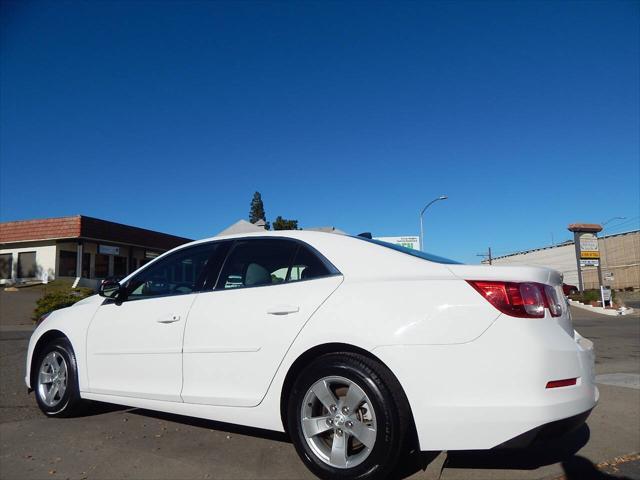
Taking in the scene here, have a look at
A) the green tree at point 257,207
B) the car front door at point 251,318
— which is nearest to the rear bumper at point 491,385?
the car front door at point 251,318

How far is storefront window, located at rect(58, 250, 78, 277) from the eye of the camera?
97.0 feet

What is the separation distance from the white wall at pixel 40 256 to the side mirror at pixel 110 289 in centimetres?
2864

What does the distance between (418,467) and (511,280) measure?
137 cm

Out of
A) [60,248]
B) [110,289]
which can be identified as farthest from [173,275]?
[60,248]

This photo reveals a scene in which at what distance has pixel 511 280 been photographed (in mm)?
2717

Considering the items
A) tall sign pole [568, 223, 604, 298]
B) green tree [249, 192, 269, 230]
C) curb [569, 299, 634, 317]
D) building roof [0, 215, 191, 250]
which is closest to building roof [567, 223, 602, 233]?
tall sign pole [568, 223, 604, 298]

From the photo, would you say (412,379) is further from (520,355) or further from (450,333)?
(520,355)

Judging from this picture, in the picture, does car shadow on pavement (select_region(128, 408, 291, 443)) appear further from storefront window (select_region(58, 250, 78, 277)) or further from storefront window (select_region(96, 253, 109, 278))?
storefront window (select_region(96, 253, 109, 278))

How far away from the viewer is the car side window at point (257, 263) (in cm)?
347

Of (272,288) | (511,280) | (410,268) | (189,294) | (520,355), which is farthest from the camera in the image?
(189,294)

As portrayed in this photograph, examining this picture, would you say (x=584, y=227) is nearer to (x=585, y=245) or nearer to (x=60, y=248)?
(x=585, y=245)

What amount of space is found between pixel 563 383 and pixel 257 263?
211 cm

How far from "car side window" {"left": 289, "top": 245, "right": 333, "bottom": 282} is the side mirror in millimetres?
1711

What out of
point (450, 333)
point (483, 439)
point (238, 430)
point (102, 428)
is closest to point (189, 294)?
point (238, 430)
